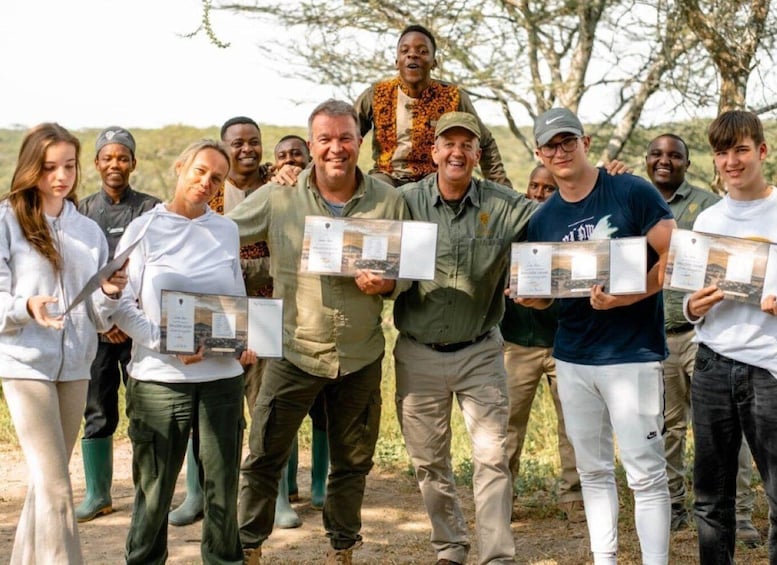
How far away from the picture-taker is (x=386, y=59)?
49.8ft

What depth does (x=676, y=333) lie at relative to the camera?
6.68m

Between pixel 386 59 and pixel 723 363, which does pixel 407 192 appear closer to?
pixel 723 363

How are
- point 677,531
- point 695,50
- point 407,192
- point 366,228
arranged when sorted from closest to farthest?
1. point 366,228
2. point 407,192
3. point 677,531
4. point 695,50

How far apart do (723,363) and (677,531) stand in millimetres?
2146

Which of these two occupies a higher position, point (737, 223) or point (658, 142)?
point (658, 142)

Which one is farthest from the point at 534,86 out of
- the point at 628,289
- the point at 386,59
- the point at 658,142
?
the point at 628,289

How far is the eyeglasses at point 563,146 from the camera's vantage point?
16.7ft

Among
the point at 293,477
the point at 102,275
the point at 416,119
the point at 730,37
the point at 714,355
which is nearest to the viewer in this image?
the point at 102,275

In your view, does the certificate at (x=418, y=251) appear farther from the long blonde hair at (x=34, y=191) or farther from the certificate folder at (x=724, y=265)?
the long blonde hair at (x=34, y=191)

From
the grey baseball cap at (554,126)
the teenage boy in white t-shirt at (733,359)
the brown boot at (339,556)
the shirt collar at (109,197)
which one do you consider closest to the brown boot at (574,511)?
the brown boot at (339,556)

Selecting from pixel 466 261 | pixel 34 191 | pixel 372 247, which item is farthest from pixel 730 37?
pixel 34 191

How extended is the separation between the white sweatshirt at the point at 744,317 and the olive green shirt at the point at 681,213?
1711 mm

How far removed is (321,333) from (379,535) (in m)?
2.00

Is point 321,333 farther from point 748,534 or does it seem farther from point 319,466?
point 748,534
